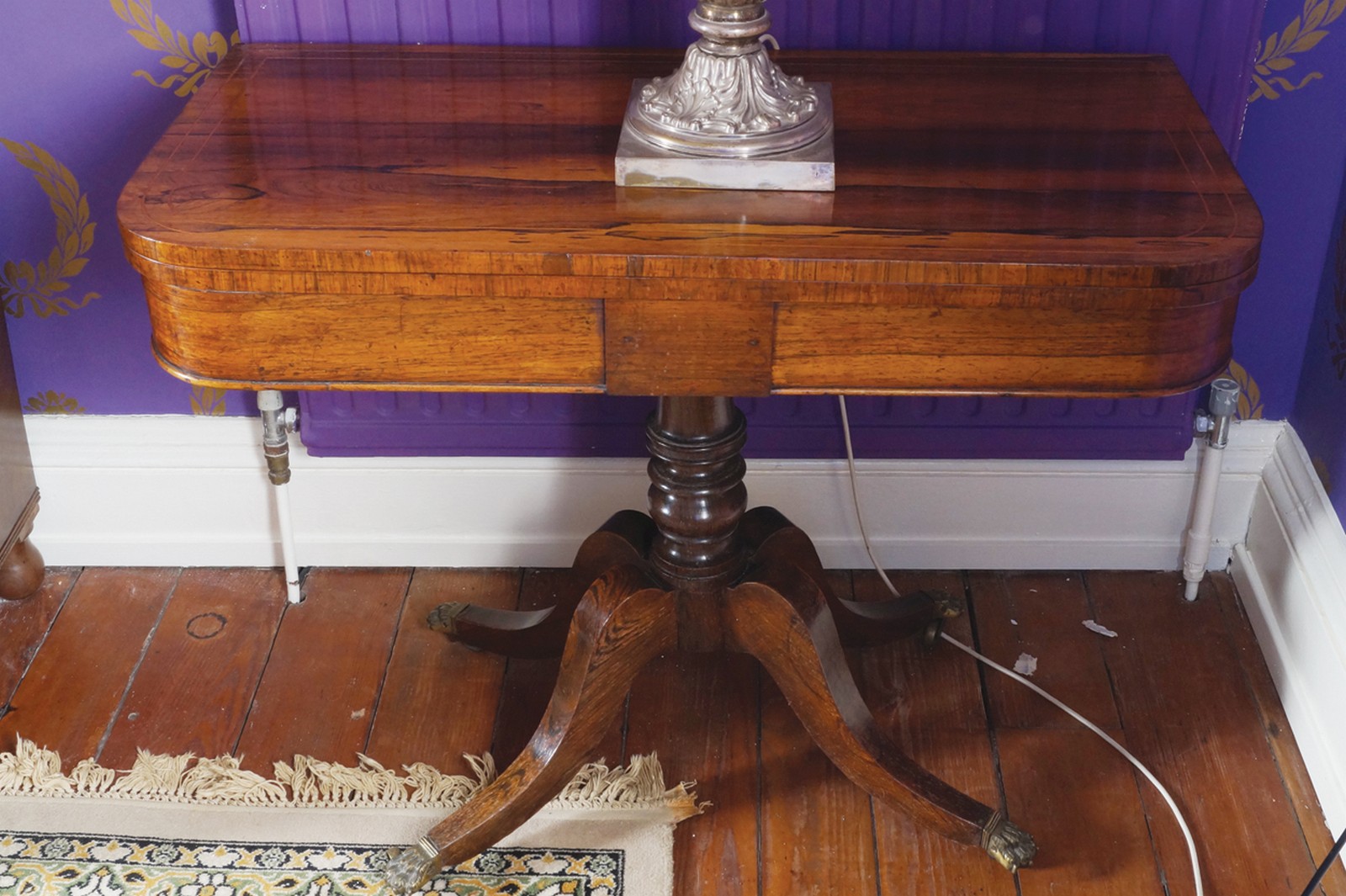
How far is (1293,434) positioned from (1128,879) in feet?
1.83

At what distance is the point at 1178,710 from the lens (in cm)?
150

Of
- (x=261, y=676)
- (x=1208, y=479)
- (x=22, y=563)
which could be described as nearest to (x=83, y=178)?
(x=22, y=563)

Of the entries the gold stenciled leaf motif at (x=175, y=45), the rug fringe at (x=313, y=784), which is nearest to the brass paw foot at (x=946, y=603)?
the rug fringe at (x=313, y=784)

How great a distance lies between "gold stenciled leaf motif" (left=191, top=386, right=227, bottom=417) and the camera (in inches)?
62.9

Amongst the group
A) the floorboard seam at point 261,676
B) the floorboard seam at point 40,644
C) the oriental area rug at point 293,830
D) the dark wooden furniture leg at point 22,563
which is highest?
the dark wooden furniture leg at point 22,563

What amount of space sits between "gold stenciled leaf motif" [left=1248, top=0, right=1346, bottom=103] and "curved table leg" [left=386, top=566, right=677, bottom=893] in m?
0.78

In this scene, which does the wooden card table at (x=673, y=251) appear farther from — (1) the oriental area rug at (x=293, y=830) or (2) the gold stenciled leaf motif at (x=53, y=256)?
(1) the oriental area rug at (x=293, y=830)

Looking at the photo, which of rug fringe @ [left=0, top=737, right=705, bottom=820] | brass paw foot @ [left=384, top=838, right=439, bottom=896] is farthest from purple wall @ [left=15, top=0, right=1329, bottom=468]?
brass paw foot @ [left=384, top=838, right=439, bottom=896]

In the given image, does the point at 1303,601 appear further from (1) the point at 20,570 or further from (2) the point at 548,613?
(1) the point at 20,570

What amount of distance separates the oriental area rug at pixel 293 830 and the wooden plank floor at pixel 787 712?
0.10ft

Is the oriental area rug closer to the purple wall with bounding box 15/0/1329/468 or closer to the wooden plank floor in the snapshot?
the wooden plank floor

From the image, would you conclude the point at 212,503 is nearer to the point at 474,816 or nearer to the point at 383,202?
the point at 474,816

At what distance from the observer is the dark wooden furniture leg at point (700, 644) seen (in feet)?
4.20

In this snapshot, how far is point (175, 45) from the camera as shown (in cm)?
141
